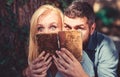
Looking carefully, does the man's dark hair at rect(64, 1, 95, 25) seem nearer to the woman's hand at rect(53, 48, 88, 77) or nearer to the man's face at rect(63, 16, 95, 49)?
the man's face at rect(63, 16, 95, 49)

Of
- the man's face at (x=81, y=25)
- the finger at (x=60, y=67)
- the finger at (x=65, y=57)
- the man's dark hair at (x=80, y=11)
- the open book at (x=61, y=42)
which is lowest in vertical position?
the finger at (x=60, y=67)

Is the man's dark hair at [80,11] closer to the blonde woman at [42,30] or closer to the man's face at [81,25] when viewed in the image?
the man's face at [81,25]

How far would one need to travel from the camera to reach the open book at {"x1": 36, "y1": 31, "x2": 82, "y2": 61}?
10.7ft

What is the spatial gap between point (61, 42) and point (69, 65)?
21cm

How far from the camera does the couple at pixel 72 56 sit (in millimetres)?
3252

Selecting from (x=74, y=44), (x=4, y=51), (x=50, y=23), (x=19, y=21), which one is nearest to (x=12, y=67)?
(x=4, y=51)

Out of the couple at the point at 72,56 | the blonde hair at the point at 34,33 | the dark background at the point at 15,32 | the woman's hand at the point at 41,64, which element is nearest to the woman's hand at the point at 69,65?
the couple at the point at 72,56

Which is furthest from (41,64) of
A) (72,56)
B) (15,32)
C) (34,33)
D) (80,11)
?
(15,32)

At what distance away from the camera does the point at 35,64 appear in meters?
3.38

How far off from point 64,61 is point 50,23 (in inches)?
18.8

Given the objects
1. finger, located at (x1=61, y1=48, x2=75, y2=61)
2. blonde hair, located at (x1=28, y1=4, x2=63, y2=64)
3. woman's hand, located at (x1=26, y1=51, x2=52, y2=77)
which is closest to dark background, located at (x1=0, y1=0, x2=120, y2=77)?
blonde hair, located at (x1=28, y1=4, x2=63, y2=64)

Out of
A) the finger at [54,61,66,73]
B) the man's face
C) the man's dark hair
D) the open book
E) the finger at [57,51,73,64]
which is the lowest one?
the finger at [54,61,66,73]

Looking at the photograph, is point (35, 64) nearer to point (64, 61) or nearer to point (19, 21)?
point (64, 61)

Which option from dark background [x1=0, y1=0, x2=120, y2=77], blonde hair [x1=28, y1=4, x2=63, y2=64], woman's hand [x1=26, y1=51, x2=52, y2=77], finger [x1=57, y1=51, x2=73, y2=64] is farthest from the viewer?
dark background [x1=0, y1=0, x2=120, y2=77]
